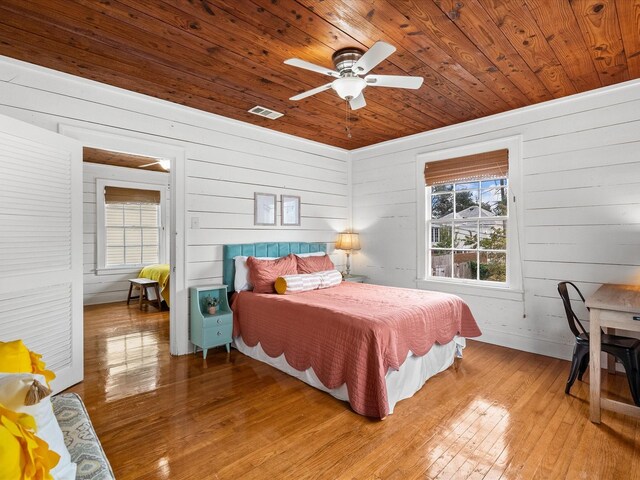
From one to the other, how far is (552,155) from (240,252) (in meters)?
3.43

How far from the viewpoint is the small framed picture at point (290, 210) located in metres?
4.53

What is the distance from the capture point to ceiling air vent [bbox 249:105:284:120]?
144 inches

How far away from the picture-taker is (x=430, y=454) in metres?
2.00

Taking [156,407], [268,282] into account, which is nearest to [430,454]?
[156,407]

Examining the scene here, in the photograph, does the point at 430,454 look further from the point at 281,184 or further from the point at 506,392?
the point at 281,184

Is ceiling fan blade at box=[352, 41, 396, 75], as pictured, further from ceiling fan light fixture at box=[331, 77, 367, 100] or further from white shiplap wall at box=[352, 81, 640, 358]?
white shiplap wall at box=[352, 81, 640, 358]

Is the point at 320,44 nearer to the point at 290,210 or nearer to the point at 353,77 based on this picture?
the point at 353,77

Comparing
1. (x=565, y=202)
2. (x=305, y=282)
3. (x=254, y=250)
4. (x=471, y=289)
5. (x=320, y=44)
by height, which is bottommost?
(x=471, y=289)

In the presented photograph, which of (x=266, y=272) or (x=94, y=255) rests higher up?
(x=94, y=255)

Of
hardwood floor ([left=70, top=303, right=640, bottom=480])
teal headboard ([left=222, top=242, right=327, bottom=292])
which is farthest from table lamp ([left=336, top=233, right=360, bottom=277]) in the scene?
hardwood floor ([left=70, top=303, right=640, bottom=480])

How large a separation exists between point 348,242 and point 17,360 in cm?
408

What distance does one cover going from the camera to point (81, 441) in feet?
4.34

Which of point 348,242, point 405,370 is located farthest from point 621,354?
point 348,242

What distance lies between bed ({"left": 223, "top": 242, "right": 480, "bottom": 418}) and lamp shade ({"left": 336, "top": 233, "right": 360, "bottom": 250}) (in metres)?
1.26
